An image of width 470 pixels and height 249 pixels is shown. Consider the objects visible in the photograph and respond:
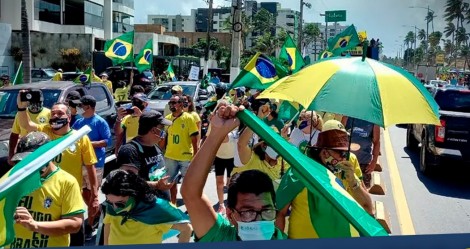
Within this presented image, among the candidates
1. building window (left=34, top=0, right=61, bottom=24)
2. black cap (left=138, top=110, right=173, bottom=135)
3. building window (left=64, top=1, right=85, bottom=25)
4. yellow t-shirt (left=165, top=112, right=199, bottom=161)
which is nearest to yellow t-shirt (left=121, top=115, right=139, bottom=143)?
yellow t-shirt (left=165, top=112, right=199, bottom=161)

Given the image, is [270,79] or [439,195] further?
[439,195]

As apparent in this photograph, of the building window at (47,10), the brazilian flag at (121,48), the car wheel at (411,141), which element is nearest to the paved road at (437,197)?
the car wheel at (411,141)

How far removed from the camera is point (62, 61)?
112 feet

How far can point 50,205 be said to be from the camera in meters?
3.09

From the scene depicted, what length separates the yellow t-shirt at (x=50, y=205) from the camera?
307 cm

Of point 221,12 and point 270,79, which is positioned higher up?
point 221,12

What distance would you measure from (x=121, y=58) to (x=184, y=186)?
12.8 m

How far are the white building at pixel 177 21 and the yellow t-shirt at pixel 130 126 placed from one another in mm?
150801

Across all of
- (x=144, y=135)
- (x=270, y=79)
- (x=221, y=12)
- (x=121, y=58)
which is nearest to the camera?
(x=144, y=135)

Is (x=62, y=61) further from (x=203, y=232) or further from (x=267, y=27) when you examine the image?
(x=267, y=27)

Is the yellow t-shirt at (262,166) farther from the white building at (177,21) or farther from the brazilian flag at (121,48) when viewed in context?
the white building at (177,21)

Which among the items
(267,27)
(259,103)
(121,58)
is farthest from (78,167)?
(267,27)

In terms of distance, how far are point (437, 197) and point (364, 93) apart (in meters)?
5.76

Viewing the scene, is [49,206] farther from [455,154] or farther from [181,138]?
[455,154]
